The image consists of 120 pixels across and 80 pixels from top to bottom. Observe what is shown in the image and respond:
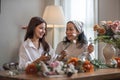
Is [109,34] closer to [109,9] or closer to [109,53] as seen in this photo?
[109,53]

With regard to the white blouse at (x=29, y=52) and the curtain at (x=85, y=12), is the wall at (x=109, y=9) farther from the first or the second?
the white blouse at (x=29, y=52)

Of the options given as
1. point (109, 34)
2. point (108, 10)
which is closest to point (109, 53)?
point (109, 34)

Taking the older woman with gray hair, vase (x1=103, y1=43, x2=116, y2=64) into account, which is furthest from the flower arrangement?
the older woman with gray hair

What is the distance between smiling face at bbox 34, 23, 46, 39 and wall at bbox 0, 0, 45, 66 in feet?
3.98

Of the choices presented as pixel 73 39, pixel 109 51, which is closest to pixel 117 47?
pixel 109 51

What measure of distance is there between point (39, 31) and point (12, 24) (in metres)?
1.31

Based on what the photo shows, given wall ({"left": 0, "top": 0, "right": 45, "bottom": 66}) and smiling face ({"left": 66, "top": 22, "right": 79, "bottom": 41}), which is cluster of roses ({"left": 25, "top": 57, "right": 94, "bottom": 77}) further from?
wall ({"left": 0, "top": 0, "right": 45, "bottom": 66})

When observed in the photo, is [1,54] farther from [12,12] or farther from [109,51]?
[109,51]

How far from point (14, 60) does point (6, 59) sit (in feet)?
0.50

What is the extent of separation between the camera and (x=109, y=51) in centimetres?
290

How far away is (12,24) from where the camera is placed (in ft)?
13.9

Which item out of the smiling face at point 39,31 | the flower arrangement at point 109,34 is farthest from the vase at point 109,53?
the smiling face at point 39,31

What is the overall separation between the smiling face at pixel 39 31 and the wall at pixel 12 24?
3.98ft

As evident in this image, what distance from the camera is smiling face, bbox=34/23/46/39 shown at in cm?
303
